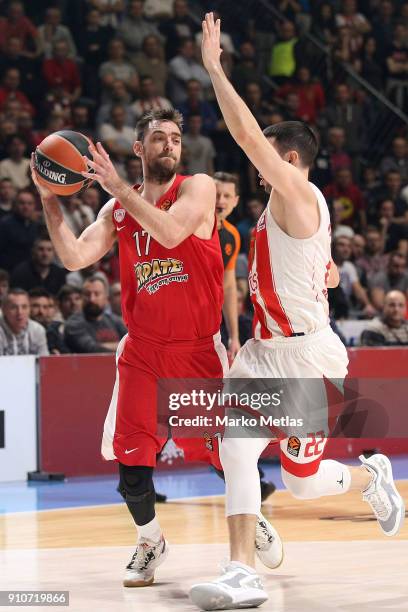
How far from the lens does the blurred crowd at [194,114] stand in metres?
11.9

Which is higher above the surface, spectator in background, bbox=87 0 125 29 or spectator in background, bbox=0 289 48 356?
spectator in background, bbox=87 0 125 29

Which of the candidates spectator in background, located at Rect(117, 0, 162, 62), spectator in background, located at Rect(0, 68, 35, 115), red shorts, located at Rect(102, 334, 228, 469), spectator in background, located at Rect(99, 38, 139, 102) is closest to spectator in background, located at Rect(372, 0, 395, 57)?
spectator in background, located at Rect(117, 0, 162, 62)

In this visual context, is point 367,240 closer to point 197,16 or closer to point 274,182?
point 197,16

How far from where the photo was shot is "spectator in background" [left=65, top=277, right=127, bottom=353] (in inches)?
431

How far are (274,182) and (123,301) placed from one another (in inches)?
45.1

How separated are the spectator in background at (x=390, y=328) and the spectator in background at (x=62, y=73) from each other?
4817 millimetres

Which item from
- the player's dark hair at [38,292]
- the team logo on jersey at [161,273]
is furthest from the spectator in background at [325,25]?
the team logo on jersey at [161,273]

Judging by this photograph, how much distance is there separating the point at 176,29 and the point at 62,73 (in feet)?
7.04

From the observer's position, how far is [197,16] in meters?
17.5

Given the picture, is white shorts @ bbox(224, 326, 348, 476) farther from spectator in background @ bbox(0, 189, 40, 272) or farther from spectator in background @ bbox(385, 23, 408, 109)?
spectator in background @ bbox(385, 23, 408, 109)

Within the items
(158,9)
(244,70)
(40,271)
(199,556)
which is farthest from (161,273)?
(158,9)

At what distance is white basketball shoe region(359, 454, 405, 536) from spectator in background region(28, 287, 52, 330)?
223 inches

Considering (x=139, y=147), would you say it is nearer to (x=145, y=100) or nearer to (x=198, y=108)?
(x=145, y=100)

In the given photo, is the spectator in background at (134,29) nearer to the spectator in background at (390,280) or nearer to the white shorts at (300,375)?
the spectator in background at (390,280)
